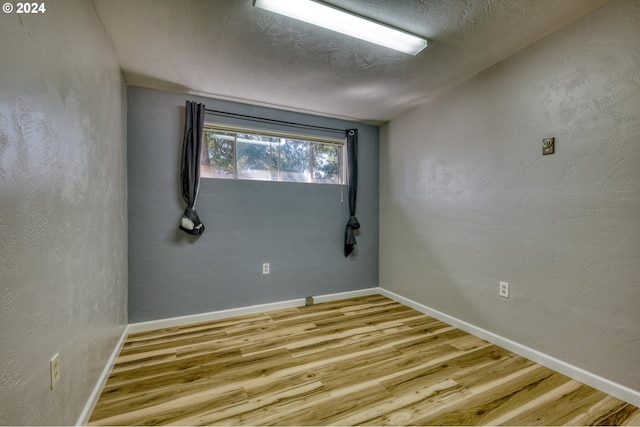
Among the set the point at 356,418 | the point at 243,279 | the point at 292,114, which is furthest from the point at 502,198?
the point at 243,279

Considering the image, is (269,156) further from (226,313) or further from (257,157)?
(226,313)

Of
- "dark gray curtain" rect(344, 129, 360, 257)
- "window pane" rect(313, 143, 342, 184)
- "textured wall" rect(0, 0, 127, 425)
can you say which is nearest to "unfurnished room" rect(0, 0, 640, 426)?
"textured wall" rect(0, 0, 127, 425)

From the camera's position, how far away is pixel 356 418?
1379 mm

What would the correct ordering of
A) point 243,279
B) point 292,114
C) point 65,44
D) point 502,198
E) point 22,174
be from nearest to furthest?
point 22,174 < point 65,44 < point 502,198 < point 243,279 < point 292,114

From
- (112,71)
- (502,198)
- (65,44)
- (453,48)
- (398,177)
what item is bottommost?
(502,198)

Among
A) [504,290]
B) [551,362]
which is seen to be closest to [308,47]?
[504,290]

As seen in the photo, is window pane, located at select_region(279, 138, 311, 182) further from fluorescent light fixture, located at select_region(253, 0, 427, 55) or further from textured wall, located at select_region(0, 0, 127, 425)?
textured wall, located at select_region(0, 0, 127, 425)

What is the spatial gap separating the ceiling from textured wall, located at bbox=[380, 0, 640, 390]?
243mm

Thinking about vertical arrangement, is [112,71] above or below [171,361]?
above

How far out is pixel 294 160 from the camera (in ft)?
10.1

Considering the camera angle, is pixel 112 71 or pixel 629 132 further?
pixel 112 71

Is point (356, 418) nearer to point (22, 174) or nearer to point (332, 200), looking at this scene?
point (22, 174)

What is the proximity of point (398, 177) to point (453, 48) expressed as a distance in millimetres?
1514

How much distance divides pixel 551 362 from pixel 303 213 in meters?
2.41
